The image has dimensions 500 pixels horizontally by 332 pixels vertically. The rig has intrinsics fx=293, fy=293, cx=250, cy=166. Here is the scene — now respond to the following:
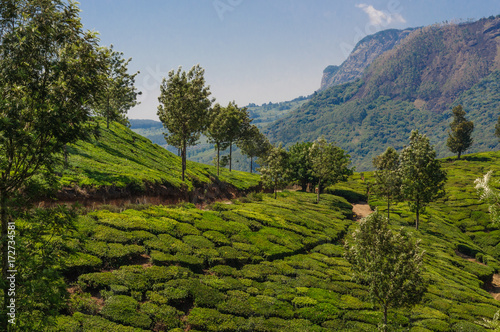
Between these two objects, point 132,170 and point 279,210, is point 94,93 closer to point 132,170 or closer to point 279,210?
point 132,170

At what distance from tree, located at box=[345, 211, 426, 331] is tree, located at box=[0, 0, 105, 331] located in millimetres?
16393

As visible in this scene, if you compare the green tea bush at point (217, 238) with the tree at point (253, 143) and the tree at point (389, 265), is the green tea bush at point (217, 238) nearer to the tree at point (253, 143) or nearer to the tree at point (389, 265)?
the tree at point (389, 265)

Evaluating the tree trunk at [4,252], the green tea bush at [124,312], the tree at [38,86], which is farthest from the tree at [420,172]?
the tree trunk at [4,252]

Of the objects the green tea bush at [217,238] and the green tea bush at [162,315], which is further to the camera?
the green tea bush at [217,238]

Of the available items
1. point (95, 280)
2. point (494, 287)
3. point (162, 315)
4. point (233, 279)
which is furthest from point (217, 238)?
point (494, 287)

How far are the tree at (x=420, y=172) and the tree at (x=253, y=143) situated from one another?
47.9 m

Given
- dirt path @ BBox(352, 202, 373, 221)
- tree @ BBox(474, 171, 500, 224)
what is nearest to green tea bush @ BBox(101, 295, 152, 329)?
tree @ BBox(474, 171, 500, 224)

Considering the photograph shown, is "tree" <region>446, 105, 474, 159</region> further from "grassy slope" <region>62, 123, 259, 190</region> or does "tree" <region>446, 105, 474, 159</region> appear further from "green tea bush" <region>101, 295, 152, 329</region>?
"green tea bush" <region>101, 295, 152, 329</region>

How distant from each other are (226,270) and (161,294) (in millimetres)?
6455

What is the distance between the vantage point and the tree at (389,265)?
56.4 ft

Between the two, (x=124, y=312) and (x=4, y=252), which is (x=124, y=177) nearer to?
(x=124, y=312)

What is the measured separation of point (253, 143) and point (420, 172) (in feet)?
206

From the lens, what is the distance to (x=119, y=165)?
1673 inches

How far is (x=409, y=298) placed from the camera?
17.5 metres
